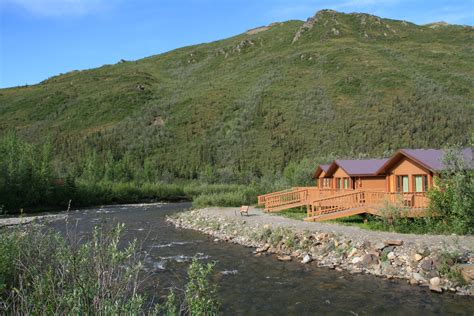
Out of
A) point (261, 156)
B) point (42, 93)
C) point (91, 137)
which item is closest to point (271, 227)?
point (261, 156)

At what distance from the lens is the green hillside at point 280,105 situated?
76312mm

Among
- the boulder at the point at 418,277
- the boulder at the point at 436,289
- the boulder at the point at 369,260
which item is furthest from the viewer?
the boulder at the point at 369,260

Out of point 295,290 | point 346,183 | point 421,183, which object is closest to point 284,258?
point 295,290

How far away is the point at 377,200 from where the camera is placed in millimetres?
22203

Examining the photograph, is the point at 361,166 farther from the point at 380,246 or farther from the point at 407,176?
the point at 380,246

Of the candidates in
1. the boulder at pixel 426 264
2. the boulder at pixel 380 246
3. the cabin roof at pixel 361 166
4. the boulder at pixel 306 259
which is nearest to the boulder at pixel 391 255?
the boulder at pixel 380 246

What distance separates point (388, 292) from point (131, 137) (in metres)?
91.9

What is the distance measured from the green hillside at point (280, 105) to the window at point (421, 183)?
26097 millimetres

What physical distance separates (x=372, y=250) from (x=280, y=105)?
83.9 metres

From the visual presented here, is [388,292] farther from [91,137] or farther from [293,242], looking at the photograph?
[91,137]

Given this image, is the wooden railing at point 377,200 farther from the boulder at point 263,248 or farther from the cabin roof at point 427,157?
the boulder at point 263,248

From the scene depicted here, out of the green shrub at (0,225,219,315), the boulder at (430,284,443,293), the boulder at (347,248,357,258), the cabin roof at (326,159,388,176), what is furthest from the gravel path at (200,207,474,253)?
the green shrub at (0,225,219,315)

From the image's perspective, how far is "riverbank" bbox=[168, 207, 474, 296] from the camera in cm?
1321

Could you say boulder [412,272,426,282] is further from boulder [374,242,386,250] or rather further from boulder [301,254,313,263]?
boulder [301,254,313,263]
